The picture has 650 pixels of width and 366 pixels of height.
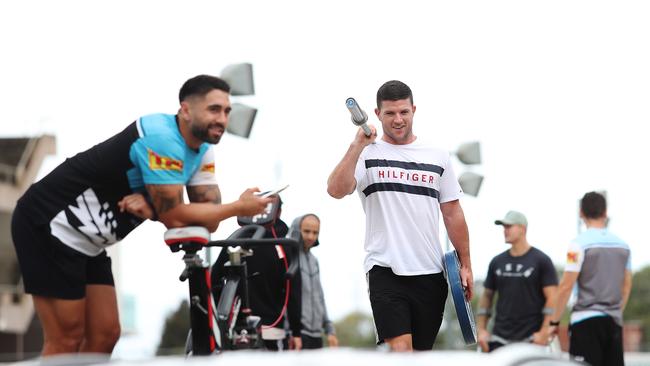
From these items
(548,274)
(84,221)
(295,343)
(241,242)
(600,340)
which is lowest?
(600,340)

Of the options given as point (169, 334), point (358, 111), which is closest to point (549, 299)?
point (358, 111)

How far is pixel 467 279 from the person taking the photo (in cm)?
725

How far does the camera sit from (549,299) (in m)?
11.7

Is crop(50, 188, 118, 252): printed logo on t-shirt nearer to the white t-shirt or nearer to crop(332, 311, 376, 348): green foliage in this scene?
the white t-shirt

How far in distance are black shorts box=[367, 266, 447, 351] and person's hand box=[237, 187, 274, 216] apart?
1.59 meters

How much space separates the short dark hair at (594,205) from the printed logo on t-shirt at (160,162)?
5279 millimetres

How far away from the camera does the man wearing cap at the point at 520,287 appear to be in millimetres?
11742

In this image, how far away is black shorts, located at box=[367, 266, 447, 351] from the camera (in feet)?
23.2

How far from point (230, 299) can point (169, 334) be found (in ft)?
218

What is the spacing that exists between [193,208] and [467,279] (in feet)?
7.38

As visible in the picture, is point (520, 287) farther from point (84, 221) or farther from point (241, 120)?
point (84, 221)

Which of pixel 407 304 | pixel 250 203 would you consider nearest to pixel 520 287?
pixel 407 304

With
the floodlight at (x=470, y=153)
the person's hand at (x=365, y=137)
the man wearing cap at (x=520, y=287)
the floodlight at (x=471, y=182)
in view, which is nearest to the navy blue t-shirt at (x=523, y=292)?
the man wearing cap at (x=520, y=287)

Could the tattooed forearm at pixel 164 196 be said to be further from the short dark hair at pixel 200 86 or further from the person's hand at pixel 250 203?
the short dark hair at pixel 200 86
